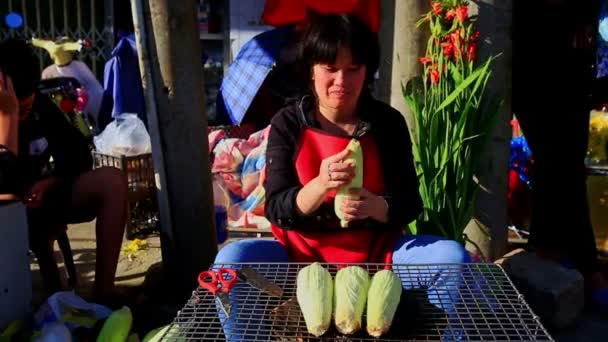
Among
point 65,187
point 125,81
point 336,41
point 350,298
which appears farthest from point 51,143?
point 125,81

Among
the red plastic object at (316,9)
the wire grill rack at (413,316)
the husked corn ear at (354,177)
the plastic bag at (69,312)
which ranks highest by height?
the red plastic object at (316,9)

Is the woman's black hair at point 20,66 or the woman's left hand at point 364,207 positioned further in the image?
the woman's black hair at point 20,66

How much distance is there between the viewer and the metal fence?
826 centimetres

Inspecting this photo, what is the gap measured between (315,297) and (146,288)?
80.6 inches

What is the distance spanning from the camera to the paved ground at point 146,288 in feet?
10.2

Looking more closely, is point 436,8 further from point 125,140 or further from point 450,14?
point 125,140

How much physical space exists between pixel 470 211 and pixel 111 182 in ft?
5.44

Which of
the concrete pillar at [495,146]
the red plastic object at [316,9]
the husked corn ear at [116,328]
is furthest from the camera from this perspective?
the red plastic object at [316,9]

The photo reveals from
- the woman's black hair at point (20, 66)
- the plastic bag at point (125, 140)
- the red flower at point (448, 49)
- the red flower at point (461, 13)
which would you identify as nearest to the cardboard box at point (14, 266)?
the woman's black hair at point (20, 66)

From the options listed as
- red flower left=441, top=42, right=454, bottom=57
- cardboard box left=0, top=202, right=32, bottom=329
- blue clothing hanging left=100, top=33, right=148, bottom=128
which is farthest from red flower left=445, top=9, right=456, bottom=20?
blue clothing hanging left=100, top=33, right=148, bottom=128

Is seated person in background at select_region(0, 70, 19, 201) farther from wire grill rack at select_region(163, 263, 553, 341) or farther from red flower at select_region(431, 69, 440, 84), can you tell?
red flower at select_region(431, 69, 440, 84)

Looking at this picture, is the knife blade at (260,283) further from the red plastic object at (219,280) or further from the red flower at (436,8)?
the red flower at (436,8)

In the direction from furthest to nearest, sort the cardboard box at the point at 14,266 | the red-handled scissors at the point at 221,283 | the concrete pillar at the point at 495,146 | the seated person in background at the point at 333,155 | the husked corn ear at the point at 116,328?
the concrete pillar at the point at 495,146
the cardboard box at the point at 14,266
the husked corn ear at the point at 116,328
the seated person in background at the point at 333,155
the red-handled scissors at the point at 221,283

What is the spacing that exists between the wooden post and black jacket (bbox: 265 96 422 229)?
94 centimetres
